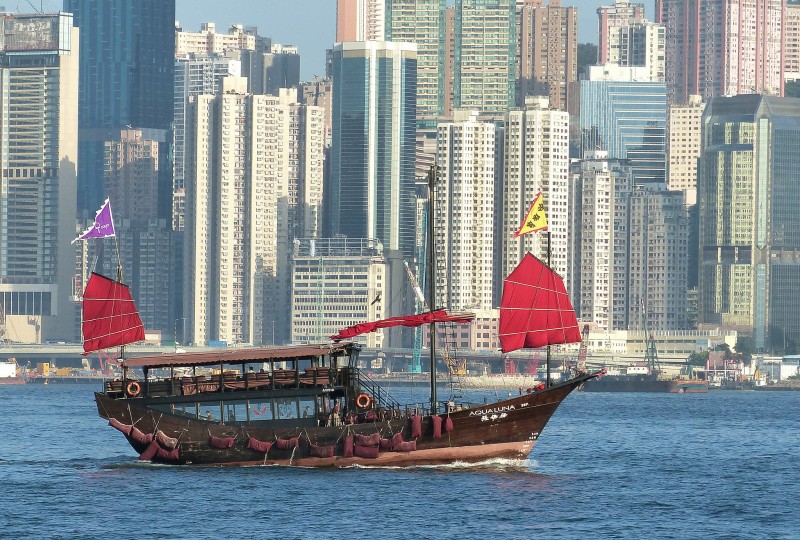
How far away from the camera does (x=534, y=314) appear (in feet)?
267

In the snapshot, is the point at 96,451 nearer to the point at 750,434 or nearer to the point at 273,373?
the point at 273,373

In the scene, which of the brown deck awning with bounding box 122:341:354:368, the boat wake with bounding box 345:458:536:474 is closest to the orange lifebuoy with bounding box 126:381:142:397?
the brown deck awning with bounding box 122:341:354:368

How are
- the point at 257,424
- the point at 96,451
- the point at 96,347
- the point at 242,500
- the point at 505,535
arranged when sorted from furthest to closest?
the point at 96,451, the point at 96,347, the point at 257,424, the point at 242,500, the point at 505,535

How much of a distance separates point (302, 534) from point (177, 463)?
662 inches

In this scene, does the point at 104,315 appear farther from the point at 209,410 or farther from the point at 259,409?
the point at 259,409

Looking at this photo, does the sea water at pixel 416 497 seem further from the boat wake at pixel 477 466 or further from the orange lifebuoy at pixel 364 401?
the orange lifebuoy at pixel 364 401

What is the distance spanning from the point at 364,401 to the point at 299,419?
266 centimetres

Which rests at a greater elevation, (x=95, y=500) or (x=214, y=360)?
(x=214, y=360)

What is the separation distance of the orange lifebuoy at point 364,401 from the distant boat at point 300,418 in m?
0.04

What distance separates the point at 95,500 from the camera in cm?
7025

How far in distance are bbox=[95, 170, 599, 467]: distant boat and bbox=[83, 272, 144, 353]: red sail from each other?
526 cm

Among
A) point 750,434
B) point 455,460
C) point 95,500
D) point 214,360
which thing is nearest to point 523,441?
point 455,460

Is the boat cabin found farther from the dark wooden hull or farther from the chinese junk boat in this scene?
the dark wooden hull

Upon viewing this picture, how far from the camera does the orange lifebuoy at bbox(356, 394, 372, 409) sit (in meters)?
76.8
